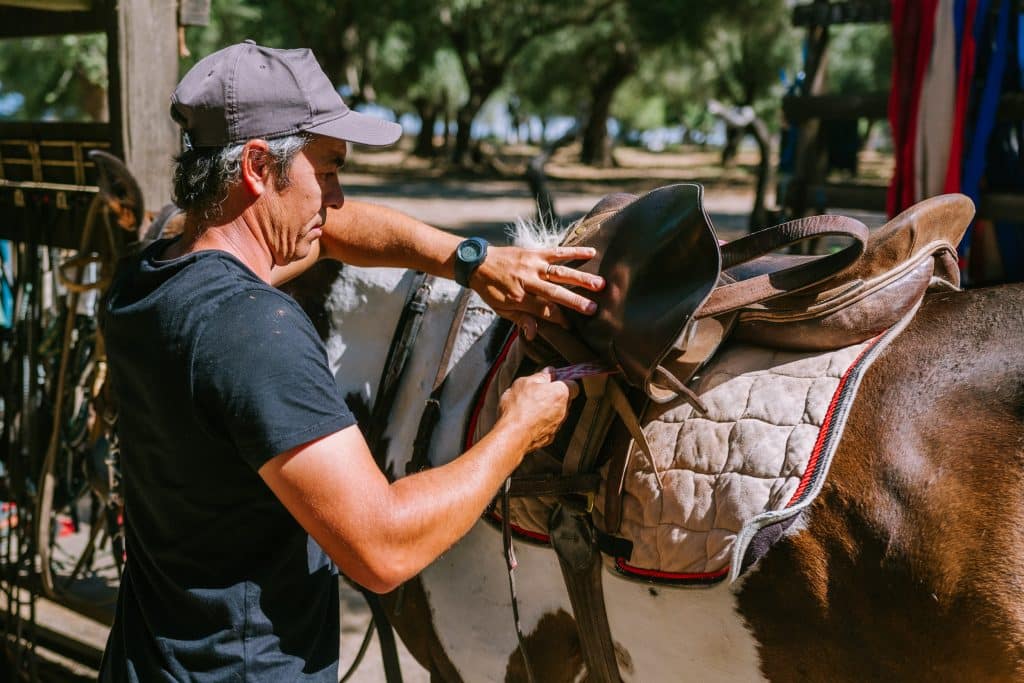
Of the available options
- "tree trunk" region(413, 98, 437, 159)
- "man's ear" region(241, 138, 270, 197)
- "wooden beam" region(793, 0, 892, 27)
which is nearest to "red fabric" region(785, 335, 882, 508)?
"man's ear" region(241, 138, 270, 197)

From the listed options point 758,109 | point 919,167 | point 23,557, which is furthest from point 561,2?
point 23,557

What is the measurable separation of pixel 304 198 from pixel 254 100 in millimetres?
169

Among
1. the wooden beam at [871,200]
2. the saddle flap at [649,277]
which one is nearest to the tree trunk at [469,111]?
the wooden beam at [871,200]

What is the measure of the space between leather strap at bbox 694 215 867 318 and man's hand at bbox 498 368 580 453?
29 centimetres

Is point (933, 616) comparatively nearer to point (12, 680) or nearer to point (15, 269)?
point (12, 680)

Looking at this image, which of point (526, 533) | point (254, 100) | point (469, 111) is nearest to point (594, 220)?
point (526, 533)

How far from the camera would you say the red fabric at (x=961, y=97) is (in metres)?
3.50

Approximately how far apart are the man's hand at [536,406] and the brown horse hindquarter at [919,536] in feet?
1.45

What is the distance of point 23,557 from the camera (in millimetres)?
3154

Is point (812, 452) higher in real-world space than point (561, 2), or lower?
lower

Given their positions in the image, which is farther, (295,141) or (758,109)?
(758,109)

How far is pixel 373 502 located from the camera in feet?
4.00

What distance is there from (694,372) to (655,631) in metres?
0.50

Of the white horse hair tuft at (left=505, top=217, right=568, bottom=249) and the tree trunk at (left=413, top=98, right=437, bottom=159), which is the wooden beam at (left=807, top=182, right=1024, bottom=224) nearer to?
the white horse hair tuft at (left=505, top=217, right=568, bottom=249)
